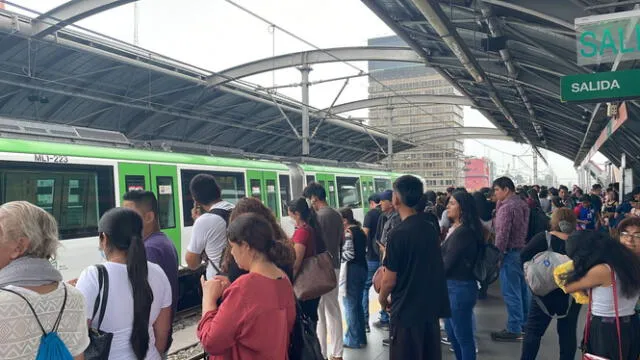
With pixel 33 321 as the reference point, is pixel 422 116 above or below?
above

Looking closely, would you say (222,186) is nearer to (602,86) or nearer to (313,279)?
(313,279)

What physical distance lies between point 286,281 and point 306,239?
1.65 metres

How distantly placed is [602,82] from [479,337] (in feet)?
10.3

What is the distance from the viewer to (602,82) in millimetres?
5758

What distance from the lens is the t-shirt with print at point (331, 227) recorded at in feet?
15.6

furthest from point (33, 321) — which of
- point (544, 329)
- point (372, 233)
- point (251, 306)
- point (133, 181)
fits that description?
point (133, 181)

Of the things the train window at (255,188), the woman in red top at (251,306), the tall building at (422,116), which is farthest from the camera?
the tall building at (422,116)

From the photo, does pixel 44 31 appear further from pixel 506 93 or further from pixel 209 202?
pixel 506 93

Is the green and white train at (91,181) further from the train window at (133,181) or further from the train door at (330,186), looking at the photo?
the train door at (330,186)

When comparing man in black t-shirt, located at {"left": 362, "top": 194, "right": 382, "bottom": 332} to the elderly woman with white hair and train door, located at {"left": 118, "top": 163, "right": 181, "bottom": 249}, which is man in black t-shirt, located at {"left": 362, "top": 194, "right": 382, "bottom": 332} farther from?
the elderly woman with white hair

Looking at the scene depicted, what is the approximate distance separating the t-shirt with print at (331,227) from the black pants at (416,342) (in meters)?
1.48

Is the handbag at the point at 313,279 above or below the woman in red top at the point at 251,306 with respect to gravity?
below

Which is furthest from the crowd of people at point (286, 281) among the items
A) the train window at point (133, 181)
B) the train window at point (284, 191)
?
the train window at point (284, 191)

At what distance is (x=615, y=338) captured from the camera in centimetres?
317
